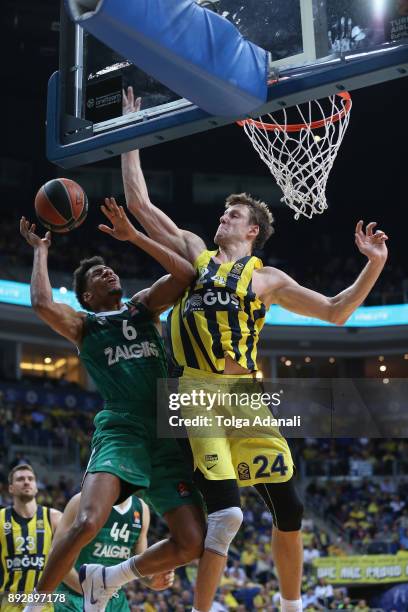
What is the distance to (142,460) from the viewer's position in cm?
523

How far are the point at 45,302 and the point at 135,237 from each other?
679mm

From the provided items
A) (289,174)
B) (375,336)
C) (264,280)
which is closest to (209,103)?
(264,280)

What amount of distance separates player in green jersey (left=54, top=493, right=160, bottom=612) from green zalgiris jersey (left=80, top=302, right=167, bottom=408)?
1437 millimetres

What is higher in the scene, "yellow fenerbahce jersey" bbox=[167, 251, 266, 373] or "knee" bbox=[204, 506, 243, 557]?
"yellow fenerbahce jersey" bbox=[167, 251, 266, 373]

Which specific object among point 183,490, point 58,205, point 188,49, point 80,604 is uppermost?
point 188,49

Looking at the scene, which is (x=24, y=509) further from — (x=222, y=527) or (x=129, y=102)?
(x=129, y=102)

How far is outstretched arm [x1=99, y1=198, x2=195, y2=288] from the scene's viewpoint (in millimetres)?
5090

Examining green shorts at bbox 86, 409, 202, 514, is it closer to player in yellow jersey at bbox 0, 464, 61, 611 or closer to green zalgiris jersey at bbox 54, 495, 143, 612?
green zalgiris jersey at bbox 54, 495, 143, 612

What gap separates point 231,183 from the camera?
27969mm

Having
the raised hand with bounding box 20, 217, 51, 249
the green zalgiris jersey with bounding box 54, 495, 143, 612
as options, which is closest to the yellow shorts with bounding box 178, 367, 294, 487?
the raised hand with bounding box 20, 217, 51, 249

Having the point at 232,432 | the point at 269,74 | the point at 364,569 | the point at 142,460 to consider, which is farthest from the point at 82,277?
the point at 364,569

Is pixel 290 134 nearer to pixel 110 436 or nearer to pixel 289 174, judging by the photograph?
pixel 289 174

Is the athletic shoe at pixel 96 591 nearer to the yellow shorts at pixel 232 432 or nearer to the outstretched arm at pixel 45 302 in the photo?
the yellow shorts at pixel 232 432

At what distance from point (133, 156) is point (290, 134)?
66.3 inches
